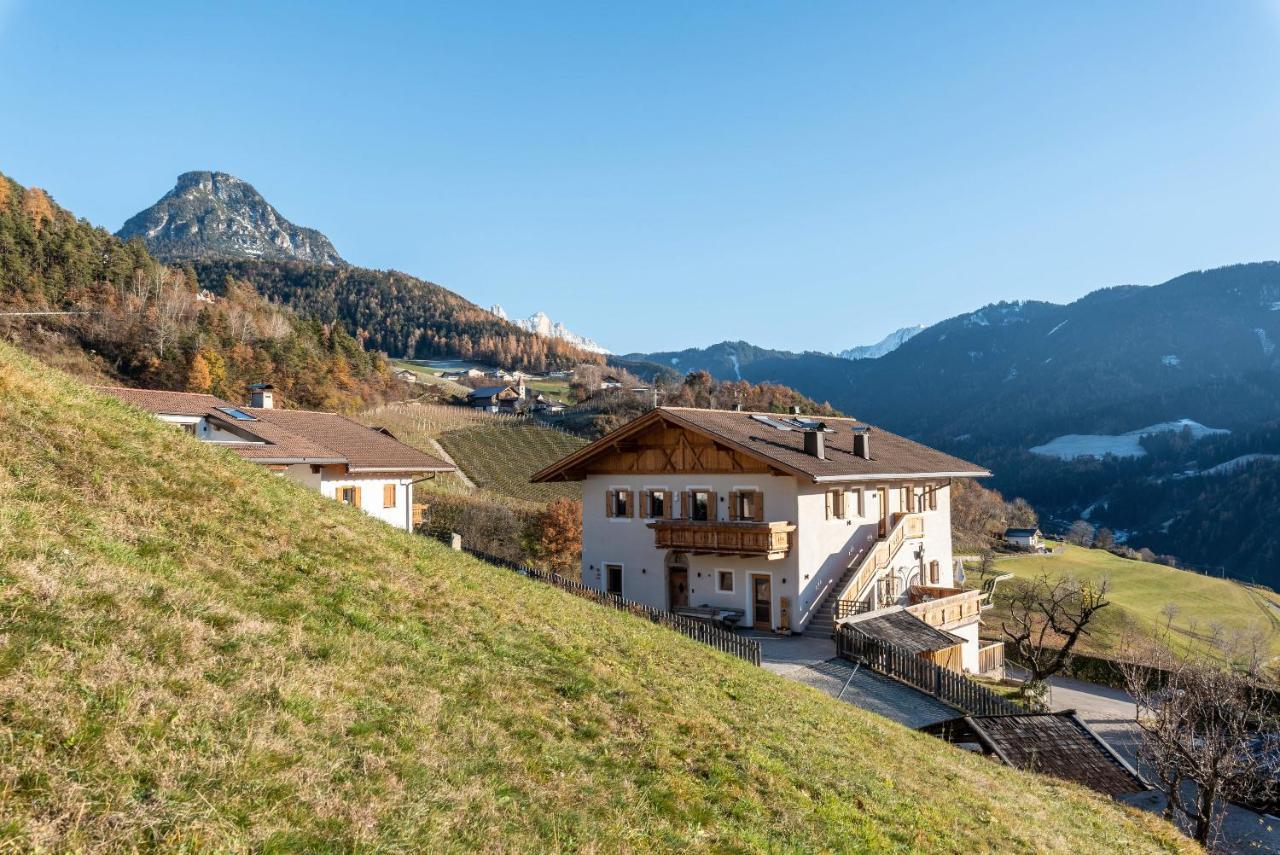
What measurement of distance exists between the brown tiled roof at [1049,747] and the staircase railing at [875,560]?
11.2 metres

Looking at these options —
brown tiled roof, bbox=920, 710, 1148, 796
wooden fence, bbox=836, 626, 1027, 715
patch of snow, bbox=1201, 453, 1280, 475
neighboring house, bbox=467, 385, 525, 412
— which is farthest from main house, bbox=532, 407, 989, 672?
patch of snow, bbox=1201, 453, 1280, 475

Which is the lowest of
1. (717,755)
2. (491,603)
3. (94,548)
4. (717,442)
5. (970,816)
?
(970,816)

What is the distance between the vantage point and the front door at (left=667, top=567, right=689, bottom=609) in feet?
114

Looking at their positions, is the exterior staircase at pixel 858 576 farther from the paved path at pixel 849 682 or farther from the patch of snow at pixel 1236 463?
the patch of snow at pixel 1236 463

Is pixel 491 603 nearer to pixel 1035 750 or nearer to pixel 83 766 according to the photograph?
pixel 83 766

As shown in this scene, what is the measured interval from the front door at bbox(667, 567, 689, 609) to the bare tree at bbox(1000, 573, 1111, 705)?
13919 millimetres

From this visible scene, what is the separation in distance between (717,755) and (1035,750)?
509 inches

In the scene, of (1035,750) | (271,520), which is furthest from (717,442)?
(271,520)

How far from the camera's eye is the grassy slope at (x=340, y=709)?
5535 millimetres

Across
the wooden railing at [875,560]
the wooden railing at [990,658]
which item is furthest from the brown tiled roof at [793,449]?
the wooden railing at [990,658]

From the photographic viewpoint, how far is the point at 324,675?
7.98 meters

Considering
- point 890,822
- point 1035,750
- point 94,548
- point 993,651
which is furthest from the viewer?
point 993,651

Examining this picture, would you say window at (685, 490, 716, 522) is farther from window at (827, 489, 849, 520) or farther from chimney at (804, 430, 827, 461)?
window at (827, 489, 849, 520)

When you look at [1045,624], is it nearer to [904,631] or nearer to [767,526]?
[904,631]
